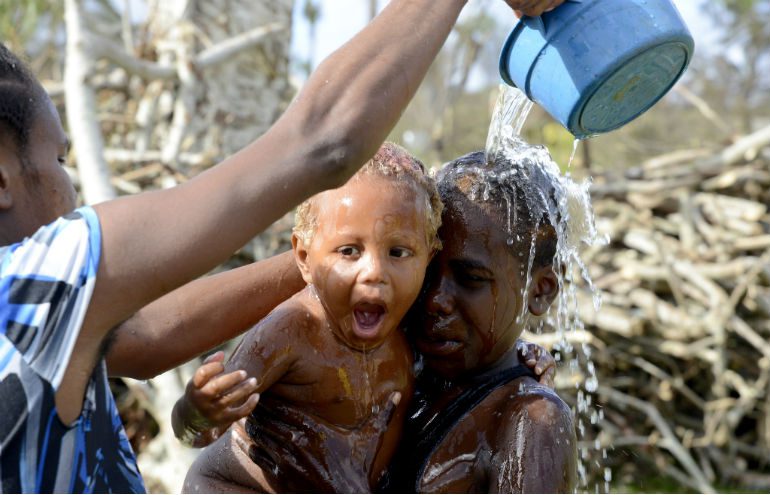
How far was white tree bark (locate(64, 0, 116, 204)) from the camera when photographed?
5414 millimetres

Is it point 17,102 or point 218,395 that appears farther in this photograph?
point 218,395

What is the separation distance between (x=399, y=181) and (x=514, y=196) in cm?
33

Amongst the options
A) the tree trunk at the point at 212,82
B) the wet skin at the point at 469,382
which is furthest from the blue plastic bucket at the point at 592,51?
the tree trunk at the point at 212,82

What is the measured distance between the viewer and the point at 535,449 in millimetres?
2139

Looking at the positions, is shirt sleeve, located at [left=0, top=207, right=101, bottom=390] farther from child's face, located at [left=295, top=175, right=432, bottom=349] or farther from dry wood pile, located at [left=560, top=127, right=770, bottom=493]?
dry wood pile, located at [left=560, top=127, right=770, bottom=493]

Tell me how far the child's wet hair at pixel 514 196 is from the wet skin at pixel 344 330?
0.20m

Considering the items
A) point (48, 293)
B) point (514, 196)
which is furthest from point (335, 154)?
point (514, 196)

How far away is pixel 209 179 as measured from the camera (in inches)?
62.5

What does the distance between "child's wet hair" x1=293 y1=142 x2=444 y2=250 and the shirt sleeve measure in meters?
0.79

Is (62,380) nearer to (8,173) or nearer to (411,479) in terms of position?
(8,173)

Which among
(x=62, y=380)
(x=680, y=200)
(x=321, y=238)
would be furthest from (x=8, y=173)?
(x=680, y=200)

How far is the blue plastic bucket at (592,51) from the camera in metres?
2.06

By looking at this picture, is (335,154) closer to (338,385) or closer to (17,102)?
(17,102)

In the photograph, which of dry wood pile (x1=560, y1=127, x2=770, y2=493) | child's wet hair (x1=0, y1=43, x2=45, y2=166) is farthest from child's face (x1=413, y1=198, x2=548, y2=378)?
dry wood pile (x1=560, y1=127, x2=770, y2=493)
